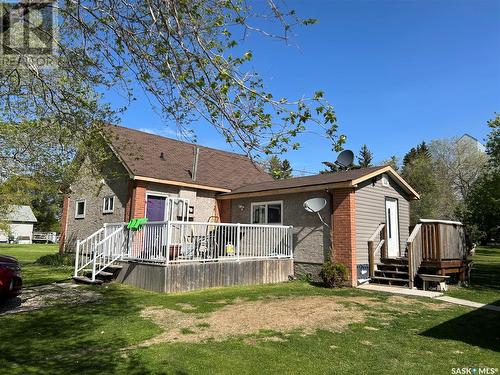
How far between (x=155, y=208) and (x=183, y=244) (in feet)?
15.7

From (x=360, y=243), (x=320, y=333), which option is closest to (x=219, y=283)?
(x=360, y=243)

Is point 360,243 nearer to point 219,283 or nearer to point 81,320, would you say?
point 219,283

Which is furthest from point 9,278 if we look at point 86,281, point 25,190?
point 25,190

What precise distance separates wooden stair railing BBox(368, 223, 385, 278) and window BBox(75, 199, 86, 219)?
13.6 metres

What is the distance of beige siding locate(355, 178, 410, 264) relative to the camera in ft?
45.6

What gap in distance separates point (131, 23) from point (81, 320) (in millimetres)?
5605

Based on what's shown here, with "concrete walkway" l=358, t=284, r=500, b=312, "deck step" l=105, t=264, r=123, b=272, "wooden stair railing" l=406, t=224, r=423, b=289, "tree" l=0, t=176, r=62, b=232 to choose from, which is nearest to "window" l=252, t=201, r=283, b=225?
"concrete walkway" l=358, t=284, r=500, b=312

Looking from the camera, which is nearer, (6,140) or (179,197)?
(6,140)

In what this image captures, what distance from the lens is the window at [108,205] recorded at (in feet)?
56.9

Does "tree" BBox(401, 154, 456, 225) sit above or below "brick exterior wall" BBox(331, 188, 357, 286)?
above

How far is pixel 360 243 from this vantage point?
13.9 meters

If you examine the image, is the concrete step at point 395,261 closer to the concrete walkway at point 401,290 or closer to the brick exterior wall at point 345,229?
the concrete walkway at point 401,290

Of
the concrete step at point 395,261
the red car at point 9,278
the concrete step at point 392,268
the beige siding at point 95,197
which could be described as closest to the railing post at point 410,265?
the concrete step at point 392,268

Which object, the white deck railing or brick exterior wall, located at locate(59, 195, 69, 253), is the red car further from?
brick exterior wall, located at locate(59, 195, 69, 253)
